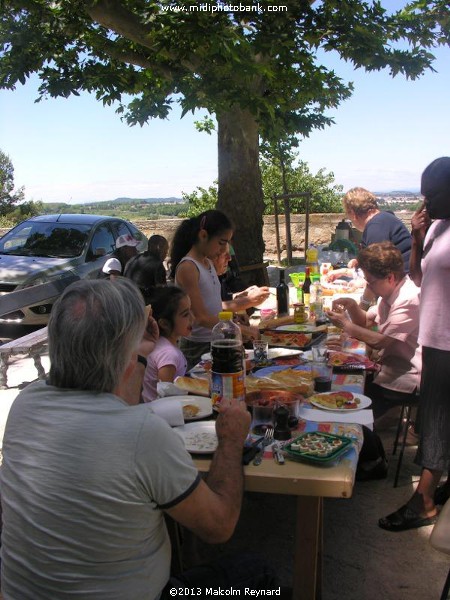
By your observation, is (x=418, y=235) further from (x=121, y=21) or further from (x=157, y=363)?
(x=121, y=21)

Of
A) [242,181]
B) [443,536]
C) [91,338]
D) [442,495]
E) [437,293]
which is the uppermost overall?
[242,181]

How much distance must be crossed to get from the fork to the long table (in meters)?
0.02

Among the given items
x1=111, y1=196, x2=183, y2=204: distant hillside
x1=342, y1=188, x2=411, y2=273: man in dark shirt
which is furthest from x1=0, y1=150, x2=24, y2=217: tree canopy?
x1=342, y1=188, x2=411, y2=273: man in dark shirt

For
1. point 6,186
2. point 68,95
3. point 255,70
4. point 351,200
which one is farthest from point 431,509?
point 6,186

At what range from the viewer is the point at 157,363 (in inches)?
109

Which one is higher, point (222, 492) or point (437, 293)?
point (437, 293)

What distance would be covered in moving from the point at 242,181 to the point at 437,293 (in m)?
6.25

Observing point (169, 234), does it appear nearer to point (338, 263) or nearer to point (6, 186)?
point (338, 263)

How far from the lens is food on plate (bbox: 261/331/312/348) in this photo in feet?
11.6

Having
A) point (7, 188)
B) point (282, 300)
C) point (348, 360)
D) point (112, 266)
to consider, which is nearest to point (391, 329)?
point (348, 360)

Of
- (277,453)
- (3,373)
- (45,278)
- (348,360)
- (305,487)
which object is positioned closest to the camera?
(305,487)

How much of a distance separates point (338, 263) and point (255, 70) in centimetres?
258

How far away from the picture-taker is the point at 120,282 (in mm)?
1559

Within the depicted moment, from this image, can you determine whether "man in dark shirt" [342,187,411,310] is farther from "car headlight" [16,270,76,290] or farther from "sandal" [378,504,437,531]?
"car headlight" [16,270,76,290]
